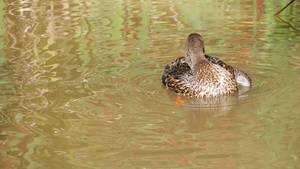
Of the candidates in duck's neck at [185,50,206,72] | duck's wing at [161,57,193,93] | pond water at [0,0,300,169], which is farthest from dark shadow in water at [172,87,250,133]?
duck's neck at [185,50,206,72]

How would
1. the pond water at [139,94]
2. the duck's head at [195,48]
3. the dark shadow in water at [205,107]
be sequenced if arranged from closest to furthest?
the pond water at [139,94]
the dark shadow in water at [205,107]
the duck's head at [195,48]

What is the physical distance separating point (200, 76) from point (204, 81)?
146 mm

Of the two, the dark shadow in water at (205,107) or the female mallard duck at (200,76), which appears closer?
→ the dark shadow in water at (205,107)

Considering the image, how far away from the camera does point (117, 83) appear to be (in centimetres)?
759

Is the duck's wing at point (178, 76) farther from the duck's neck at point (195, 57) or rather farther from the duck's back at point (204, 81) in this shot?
the duck's neck at point (195, 57)

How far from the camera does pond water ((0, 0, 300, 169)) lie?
529cm

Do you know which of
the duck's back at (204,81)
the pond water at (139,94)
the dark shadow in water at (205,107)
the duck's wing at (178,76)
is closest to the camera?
the pond water at (139,94)

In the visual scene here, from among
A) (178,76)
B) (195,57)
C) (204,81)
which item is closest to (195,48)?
(195,57)

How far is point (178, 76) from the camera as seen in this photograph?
7.42 metres

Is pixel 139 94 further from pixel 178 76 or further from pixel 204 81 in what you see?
pixel 204 81

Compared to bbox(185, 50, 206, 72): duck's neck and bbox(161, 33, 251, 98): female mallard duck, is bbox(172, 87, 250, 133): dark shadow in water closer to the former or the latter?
bbox(161, 33, 251, 98): female mallard duck

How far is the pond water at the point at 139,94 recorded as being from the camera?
5285 mm

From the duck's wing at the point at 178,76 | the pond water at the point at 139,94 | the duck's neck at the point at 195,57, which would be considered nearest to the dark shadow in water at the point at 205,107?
the pond water at the point at 139,94

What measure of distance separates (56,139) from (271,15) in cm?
742
